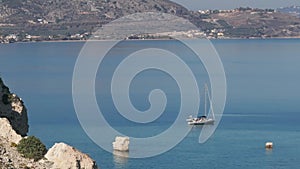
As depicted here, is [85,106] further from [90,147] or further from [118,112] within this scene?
[90,147]

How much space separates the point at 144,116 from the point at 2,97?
97.4ft

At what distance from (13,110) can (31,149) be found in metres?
5.47

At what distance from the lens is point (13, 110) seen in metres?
21.8

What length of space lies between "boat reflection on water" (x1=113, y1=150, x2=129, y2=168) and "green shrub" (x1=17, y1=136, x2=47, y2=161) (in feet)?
58.0

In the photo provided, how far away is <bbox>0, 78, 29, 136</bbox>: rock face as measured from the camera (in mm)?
21406

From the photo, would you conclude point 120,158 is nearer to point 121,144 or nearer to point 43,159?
point 121,144

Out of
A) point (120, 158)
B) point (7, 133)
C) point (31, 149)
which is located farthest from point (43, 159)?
point (120, 158)

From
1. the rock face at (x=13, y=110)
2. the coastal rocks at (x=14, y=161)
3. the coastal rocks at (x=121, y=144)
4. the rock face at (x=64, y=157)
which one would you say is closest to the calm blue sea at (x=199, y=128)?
the coastal rocks at (x=121, y=144)

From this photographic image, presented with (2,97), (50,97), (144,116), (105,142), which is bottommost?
(2,97)

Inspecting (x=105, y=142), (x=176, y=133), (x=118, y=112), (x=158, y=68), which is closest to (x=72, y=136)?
(x=105, y=142)

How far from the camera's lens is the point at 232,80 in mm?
82312

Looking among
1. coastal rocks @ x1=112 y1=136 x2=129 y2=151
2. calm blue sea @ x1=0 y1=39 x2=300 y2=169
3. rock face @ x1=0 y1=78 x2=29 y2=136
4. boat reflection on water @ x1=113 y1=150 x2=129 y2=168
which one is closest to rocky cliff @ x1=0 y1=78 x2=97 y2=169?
rock face @ x1=0 y1=78 x2=29 y2=136

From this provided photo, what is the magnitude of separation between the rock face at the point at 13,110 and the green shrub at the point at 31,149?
4438 mm

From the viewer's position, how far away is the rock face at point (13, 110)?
2141cm
